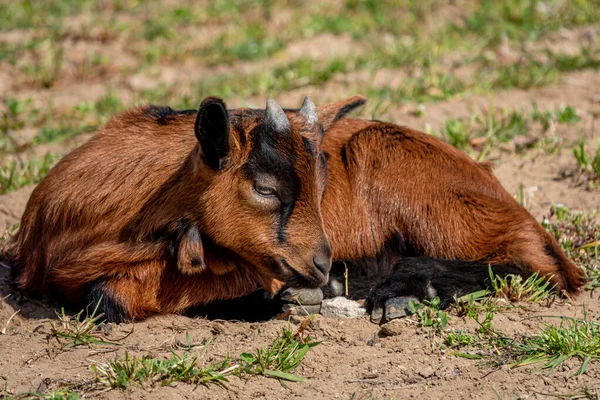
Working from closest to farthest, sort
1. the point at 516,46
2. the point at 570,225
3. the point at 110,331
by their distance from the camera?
the point at 110,331, the point at 570,225, the point at 516,46

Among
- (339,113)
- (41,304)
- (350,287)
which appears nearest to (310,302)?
(350,287)

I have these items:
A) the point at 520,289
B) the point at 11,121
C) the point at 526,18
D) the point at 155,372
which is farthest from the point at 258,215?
the point at 526,18

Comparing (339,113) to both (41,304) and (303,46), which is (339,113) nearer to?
(41,304)

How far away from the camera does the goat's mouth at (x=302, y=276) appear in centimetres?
446

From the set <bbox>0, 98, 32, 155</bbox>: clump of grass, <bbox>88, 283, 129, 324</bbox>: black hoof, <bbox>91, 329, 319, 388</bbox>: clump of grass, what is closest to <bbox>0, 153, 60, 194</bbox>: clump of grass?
<bbox>0, 98, 32, 155</bbox>: clump of grass

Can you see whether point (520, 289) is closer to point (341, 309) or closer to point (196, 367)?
point (341, 309)

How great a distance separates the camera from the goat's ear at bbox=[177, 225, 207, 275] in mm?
4574

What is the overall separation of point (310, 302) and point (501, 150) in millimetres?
2853

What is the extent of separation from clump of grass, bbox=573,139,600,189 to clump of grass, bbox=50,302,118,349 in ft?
12.9

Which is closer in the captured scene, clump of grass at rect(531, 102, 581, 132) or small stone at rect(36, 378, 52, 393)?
small stone at rect(36, 378, 52, 393)

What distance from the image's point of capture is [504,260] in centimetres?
528

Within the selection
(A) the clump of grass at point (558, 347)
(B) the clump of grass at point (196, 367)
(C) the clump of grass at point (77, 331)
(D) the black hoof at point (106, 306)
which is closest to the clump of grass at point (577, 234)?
(A) the clump of grass at point (558, 347)

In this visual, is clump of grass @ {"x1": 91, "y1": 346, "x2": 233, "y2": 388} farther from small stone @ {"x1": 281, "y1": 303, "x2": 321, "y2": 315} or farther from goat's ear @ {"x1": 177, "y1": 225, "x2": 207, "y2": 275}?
small stone @ {"x1": 281, "y1": 303, "x2": 321, "y2": 315}

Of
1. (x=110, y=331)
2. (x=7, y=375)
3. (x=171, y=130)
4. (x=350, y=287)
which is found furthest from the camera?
(x=350, y=287)
